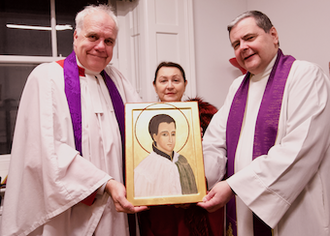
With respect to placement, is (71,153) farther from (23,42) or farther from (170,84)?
(23,42)

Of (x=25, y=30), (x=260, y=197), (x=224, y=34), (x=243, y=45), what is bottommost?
(x=260, y=197)

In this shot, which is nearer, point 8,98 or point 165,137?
point 165,137

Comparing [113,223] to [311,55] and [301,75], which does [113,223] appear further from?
[311,55]

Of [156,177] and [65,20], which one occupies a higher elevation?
[65,20]

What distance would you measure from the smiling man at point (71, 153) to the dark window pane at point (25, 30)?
137 cm

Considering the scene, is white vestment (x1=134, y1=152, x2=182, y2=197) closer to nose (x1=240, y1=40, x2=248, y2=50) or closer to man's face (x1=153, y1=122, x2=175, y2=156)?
man's face (x1=153, y1=122, x2=175, y2=156)

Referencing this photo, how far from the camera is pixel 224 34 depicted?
10.9ft

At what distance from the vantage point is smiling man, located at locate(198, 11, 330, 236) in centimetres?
122

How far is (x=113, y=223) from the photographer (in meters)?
1.48

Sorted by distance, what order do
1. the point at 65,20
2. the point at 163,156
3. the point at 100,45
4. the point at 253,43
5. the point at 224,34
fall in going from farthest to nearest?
the point at 224,34, the point at 65,20, the point at 100,45, the point at 253,43, the point at 163,156

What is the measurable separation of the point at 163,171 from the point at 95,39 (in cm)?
88

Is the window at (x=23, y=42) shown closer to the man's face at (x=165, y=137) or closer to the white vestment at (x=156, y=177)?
the man's face at (x=165, y=137)

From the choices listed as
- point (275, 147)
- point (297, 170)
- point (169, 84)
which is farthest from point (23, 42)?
point (297, 170)

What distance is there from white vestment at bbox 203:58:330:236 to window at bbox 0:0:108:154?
208cm
